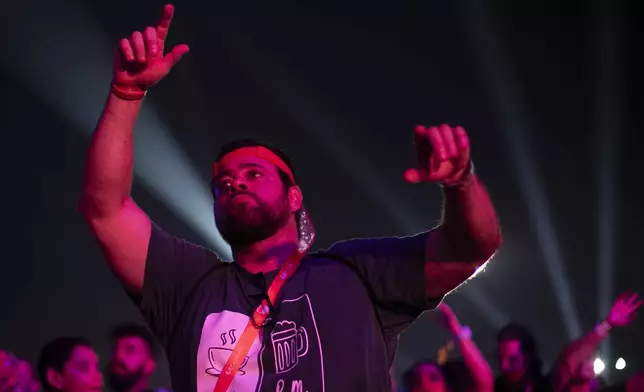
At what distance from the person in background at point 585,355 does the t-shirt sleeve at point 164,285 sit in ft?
10.3

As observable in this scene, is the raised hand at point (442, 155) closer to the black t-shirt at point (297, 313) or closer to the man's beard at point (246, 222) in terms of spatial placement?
the black t-shirt at point (297, 313)

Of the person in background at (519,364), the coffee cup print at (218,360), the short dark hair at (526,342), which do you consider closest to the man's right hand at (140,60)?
the coffee cup print at (218,360)

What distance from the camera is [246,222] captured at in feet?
6.29

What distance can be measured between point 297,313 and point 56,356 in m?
2.57

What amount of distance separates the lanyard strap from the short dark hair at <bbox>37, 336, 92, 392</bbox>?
2.43m

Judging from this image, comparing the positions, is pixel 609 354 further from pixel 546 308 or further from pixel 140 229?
pixel 140 229

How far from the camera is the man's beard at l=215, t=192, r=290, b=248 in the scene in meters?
1.92

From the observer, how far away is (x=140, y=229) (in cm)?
183

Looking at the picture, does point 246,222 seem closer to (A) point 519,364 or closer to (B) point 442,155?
(B) point 442,155

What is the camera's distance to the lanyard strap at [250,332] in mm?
1684

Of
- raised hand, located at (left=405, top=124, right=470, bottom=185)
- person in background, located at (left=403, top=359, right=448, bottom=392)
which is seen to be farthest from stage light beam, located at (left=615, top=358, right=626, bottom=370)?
raised hand, located at (left=405, top=124, right=470, bottom=185)

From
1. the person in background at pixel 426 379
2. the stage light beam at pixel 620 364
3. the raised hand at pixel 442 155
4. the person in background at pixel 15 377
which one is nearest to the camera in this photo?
the raised hand at pixel 442 155

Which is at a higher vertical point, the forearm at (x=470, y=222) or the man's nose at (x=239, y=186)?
the man's nose at (x=239, y=186)

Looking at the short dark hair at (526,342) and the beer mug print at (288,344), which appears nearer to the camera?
the beer mug print at (288,344)
